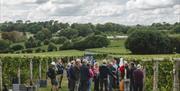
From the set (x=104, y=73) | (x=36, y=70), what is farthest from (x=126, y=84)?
(x=36, y=70)

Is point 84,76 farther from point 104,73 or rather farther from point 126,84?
point 126,84

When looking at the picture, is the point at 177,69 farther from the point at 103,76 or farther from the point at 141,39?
the point at 141,39

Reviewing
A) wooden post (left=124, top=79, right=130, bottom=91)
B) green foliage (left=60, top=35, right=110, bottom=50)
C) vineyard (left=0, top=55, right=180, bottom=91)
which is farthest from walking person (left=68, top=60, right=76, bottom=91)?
green foliage (left=60, top=35, right=110, bottom=50)

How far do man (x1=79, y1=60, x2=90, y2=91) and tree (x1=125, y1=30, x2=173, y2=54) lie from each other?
8827 centimetres

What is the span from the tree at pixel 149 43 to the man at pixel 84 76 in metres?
88.3

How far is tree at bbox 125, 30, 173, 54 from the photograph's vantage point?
108750mm

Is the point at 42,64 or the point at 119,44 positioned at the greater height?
the point at 42,64

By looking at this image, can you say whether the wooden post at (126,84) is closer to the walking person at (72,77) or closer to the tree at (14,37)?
the walking person at (72,77)

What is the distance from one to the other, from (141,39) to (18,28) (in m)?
72.3

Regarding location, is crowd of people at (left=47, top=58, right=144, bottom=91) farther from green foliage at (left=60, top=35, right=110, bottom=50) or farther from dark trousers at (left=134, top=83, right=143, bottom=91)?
green foliage at (left=60, top=35, right=110, bottom=50)

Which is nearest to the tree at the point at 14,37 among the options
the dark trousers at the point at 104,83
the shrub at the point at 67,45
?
the shrub at the point at 67,45

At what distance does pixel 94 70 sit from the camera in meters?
23.3

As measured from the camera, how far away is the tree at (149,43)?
108750mm

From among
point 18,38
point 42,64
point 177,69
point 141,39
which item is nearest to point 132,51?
point 141,39
